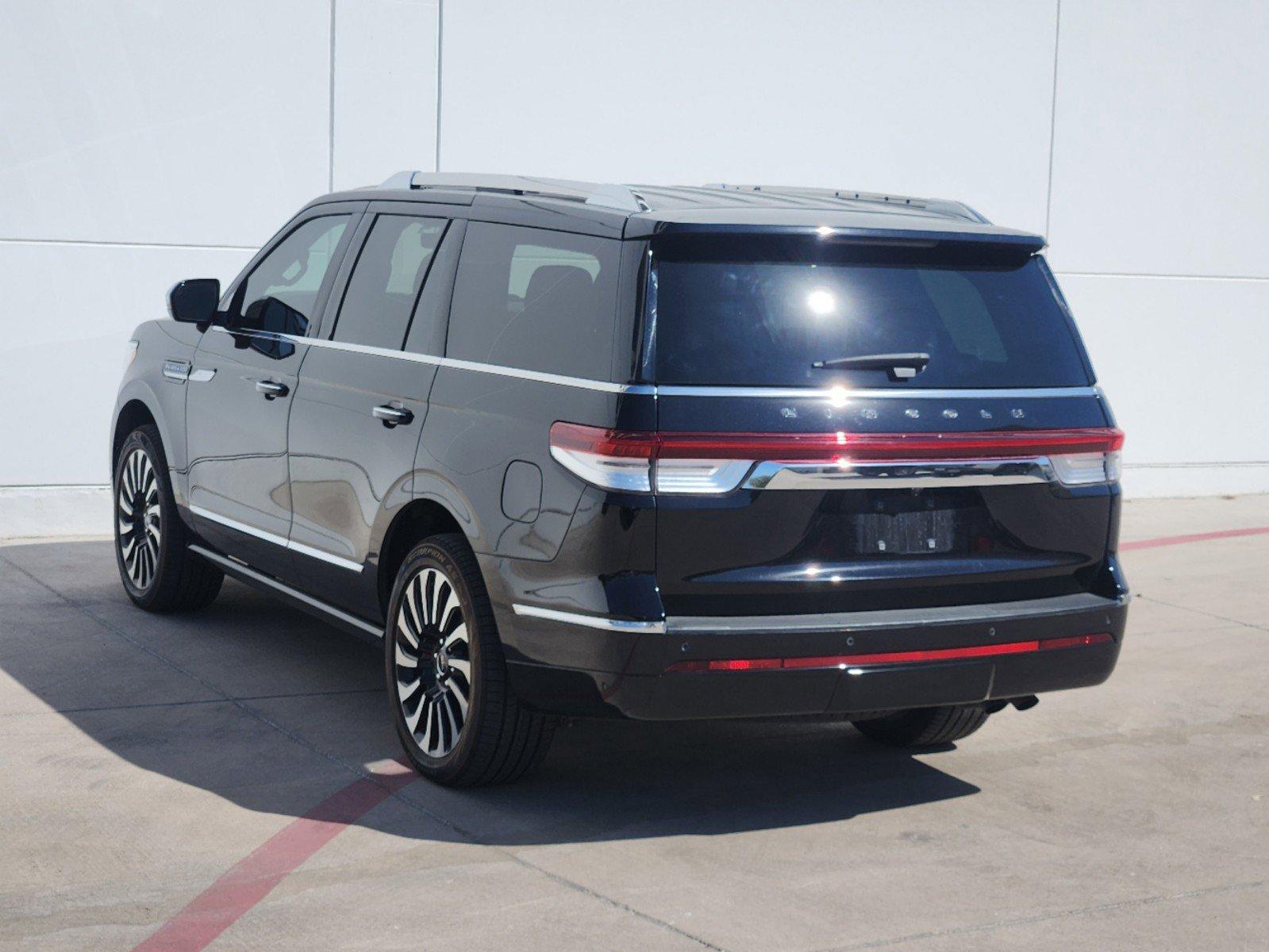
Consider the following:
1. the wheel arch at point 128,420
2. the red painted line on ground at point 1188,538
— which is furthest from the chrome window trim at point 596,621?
the red painted line on ground at point 1188,538

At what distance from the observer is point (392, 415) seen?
556cm

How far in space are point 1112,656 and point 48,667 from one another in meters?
4.12

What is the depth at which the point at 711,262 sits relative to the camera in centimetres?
481

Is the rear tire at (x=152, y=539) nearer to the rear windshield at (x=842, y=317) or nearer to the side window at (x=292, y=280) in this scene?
the side window at (x=292, y=280)

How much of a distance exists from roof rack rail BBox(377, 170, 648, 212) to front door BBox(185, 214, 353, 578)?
0.35 meters

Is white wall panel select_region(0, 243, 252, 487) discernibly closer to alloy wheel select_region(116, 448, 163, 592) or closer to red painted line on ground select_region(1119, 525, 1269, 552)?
alloy wheel select_region(116, 448, 163, 592)

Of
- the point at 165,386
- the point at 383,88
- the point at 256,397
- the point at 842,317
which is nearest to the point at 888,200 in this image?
the point at 842,317

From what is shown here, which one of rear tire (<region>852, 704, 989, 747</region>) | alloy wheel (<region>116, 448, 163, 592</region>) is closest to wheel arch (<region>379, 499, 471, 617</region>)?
rear tire (<region>852, 704, 989, 747</region>)

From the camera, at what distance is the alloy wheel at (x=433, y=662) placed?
527 centimetres

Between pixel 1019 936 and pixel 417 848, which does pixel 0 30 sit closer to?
pixel 417 848

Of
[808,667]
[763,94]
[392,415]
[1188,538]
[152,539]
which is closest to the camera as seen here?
[808,667]

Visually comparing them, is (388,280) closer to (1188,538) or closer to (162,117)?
(162,117)

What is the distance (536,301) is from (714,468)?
0.91 metres

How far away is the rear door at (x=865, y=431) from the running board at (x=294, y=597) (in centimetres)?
169
